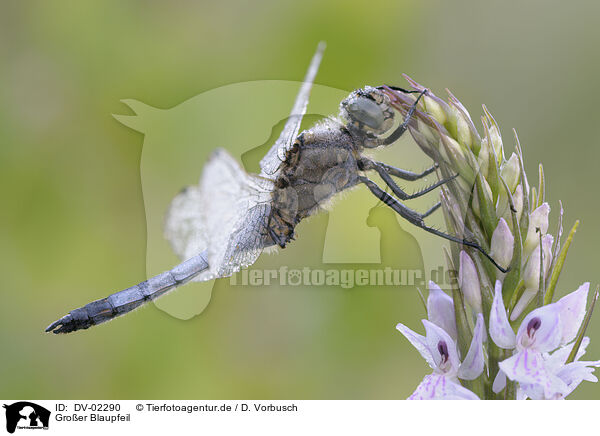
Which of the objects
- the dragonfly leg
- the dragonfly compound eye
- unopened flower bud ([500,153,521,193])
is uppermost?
the dragonfly compound eye

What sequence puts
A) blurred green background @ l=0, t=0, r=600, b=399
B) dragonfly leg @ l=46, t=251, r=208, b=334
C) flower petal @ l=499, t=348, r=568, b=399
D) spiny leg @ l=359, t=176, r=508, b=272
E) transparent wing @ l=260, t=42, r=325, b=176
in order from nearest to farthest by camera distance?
flower petal @ l=499, t=348, r=568, b=399 < spiny leg @ l=359, t=176, r=508, b=272 < transparent wing @ l=260, t=42, r=325, b=176 < dragonfly leg @ l=46, t=251, r=208, b=334 < blurred green background @ l=0, t=0, r=600, b=399

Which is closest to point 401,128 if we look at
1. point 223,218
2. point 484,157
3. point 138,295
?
point 484,157

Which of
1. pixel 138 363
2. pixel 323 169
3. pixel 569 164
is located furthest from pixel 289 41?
pixel 138 363

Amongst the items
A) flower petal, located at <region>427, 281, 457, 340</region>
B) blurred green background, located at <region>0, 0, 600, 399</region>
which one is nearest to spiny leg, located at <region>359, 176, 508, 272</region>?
flower petal, located at <region>427, 281, 457, 340</region>
